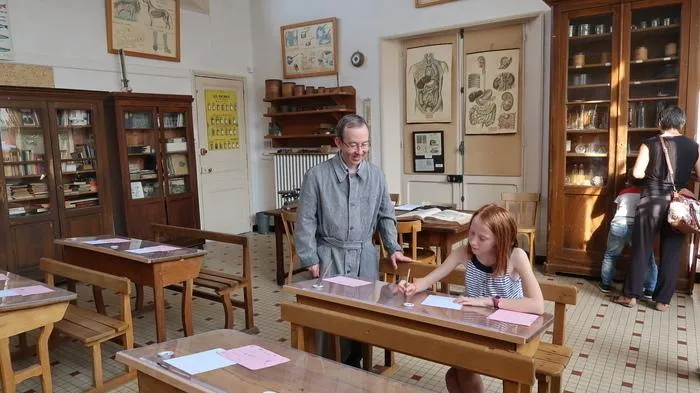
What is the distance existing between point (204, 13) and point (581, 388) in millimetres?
6041

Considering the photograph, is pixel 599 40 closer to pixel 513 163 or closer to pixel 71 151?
pixel 513 163

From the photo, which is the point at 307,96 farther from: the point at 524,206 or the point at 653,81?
the point at 653,81

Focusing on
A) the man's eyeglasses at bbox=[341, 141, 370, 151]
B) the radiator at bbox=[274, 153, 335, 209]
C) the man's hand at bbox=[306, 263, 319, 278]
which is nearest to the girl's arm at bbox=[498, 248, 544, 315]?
the man's eyeglasses at bbox=[341, 141, 370, 151]

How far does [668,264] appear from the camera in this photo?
12.6ft

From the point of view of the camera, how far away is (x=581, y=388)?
8.93 feet

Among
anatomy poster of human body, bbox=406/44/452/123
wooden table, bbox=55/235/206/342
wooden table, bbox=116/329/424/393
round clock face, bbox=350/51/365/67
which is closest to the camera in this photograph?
wooden table, bbox=116/329/424/393

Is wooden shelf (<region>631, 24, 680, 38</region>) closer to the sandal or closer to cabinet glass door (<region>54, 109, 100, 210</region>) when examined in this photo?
the sandal

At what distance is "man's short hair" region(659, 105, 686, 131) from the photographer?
384 centimetres

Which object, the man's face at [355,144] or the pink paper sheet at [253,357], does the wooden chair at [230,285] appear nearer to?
the man's face at [355,144]

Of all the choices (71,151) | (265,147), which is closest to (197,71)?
(265,147)

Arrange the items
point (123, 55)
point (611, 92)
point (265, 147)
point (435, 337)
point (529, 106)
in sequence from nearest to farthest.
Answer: point (435, 337) → point (611, 92) → point (529, 106) → point (123, 55) → point (265, 147)

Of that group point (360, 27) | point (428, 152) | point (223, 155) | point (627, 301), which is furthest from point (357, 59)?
point (627, 301)

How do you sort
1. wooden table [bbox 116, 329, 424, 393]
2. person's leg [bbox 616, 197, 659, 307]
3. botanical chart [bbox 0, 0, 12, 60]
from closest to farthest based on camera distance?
wooden table [bbox 116, 329, 424, 393] → person's leg [bbox 616, 197, 659, 307] → botanical chart [bbox 0, 0, 12, 60]

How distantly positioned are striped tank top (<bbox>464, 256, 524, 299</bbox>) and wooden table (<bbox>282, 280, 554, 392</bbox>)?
20 centimetres
